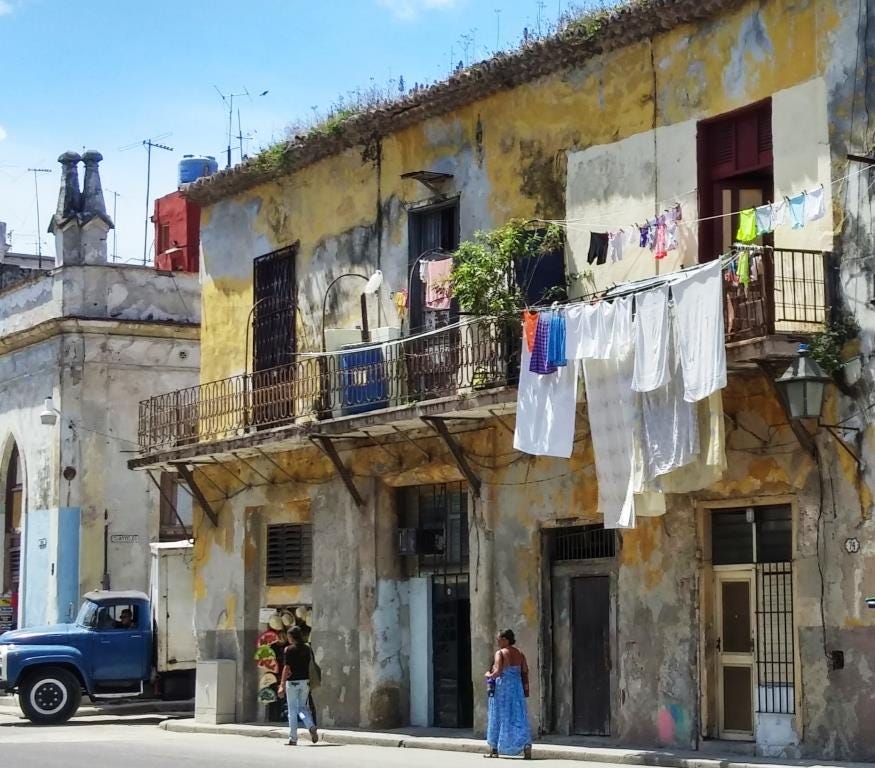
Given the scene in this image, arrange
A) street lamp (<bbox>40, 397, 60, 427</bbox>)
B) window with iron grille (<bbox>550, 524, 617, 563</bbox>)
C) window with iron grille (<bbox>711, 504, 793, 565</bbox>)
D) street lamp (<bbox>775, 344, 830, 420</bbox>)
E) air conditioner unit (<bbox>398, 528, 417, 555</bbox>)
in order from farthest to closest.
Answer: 1. street lamp (<bbox>40, 397, 60, 427</bbox>)
2. air conditioner unit (<bbox>398, 528, 417, 555</bbox>)
3. window with iron grille (<bbox>550, 524, 617, 563</bbox>)
4. window with iron grille (<bbox>711, 504, 793, 565</bbox>)
5. street lamp (<bbox>775, 344, 830, 420</bbox>)

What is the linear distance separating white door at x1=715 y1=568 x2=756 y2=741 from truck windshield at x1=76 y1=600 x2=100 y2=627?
12.0m

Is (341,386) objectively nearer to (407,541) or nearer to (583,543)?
(407,541)

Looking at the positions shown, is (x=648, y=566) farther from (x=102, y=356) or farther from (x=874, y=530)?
(x=102, y=356)

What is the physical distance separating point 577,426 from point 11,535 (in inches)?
719

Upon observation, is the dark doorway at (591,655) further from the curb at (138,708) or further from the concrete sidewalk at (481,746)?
the curb at (138,708)

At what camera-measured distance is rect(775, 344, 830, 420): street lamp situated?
16.1 metres

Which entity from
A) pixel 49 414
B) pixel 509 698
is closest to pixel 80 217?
pixel 49 414

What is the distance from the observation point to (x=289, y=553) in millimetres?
25547

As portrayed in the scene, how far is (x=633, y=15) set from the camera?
1905cm

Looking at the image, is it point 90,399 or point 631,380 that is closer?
point 631,380

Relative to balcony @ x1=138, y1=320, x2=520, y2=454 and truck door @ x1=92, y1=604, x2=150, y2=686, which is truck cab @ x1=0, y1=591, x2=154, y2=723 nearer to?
truck door @ x1=92, y1=604, x2=150, y2=686

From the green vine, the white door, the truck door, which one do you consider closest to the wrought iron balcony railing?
→ the green vine

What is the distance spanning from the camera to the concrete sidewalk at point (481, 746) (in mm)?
16734

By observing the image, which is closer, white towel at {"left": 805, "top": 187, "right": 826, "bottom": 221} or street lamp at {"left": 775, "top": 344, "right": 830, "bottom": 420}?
street lamp at {"left": 775, "top": 344, "right": 830, "bottom": 420}
